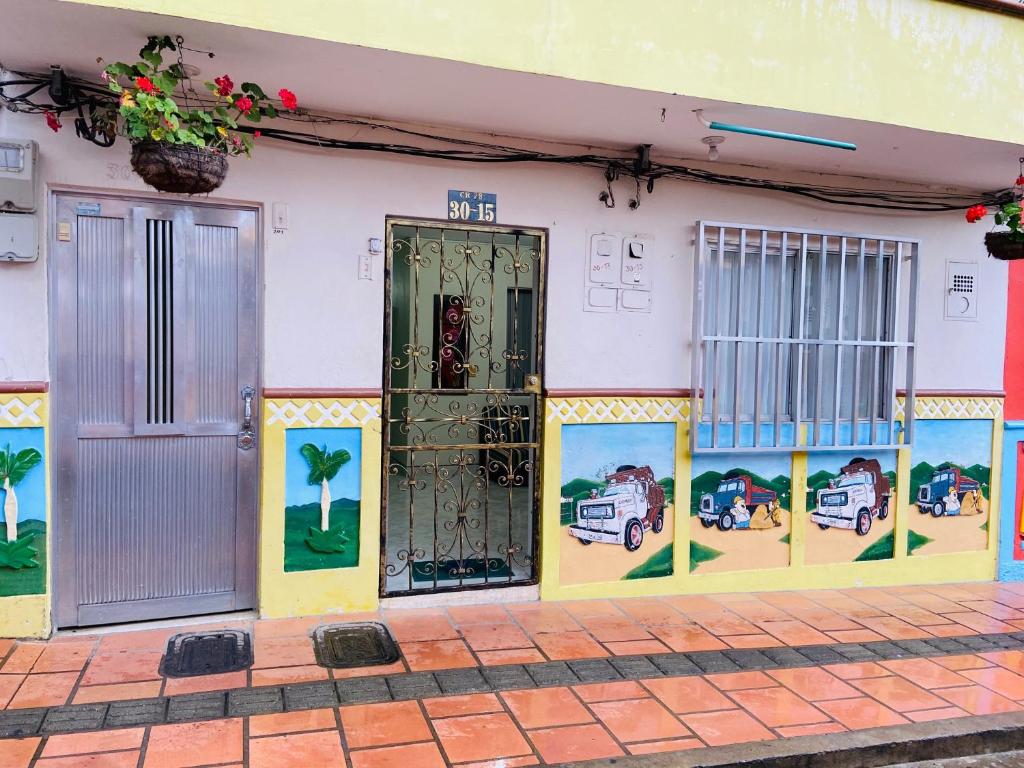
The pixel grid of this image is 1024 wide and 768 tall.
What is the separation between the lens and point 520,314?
5609 millimetres

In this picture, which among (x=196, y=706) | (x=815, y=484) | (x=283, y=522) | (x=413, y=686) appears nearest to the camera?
(x=196, y=706)

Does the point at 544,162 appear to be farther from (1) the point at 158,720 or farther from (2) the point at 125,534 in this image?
(1) the point at 158,720

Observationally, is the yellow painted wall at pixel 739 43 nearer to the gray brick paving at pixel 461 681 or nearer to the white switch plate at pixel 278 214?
the white switch plate at pixel 278 214

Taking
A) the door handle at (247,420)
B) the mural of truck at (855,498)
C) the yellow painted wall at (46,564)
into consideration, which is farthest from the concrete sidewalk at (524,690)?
the door handle at (247,420)

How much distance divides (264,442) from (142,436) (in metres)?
0.66

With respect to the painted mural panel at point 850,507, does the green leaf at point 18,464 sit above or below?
above

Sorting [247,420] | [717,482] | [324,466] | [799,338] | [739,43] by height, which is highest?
[739,43]

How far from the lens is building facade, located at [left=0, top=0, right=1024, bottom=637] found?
4.38 metres

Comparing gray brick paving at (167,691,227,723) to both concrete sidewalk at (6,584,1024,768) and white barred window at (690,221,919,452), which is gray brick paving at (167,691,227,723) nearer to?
concrete sidewalk at (6,584,1024,768)

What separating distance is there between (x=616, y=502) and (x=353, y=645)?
200 cm

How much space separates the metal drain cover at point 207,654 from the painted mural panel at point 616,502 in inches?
82.4

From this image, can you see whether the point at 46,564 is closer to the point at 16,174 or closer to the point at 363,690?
the point at 363,690

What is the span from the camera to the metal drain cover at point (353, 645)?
4391 millimetres

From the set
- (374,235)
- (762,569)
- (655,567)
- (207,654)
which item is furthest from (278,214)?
(762,569)
